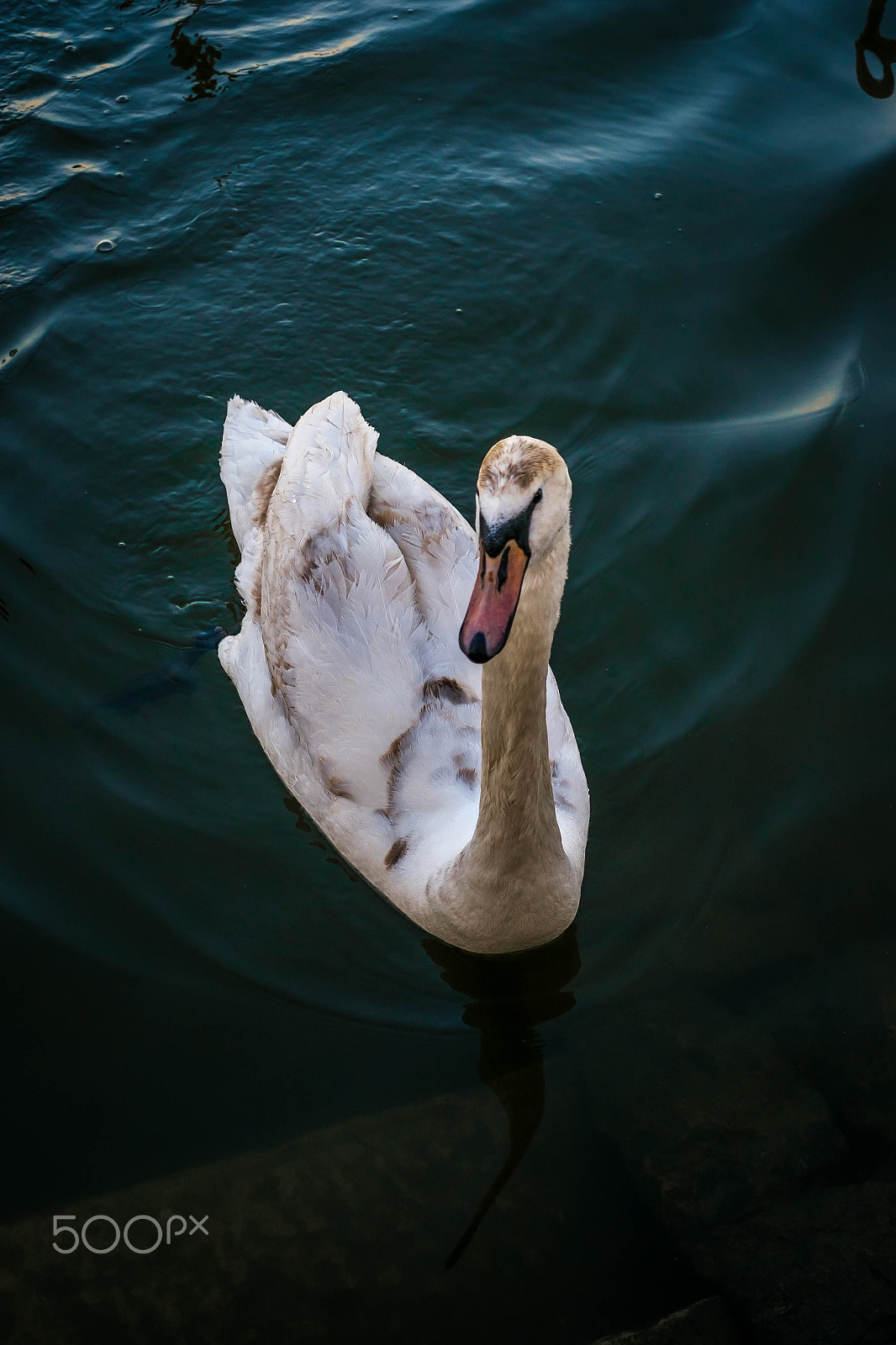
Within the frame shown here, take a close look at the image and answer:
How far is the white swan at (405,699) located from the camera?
4.20m

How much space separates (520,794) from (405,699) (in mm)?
1076

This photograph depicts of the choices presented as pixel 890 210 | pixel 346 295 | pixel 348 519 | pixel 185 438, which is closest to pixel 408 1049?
pixel 348 519

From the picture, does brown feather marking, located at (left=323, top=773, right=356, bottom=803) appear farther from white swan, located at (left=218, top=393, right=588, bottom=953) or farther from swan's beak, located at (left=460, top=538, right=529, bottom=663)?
swan's beak, located at (left=460, top=538, right=529, bottom=663)

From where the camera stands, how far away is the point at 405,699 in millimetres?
5121

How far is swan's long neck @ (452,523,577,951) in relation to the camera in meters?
3.83

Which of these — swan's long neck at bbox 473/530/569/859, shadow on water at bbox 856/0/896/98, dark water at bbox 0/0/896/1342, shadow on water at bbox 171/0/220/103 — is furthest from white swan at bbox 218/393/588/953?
shadow on water at bbox 856/0/896/98

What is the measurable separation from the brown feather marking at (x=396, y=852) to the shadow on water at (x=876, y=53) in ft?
28.4

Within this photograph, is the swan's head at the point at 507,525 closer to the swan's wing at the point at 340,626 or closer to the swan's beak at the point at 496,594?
the swan's beak at the point at 496,594

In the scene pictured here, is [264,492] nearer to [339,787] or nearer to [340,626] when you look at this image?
[340,626]

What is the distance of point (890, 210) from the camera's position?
905 centimetres

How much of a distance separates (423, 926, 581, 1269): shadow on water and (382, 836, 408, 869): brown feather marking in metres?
0.50

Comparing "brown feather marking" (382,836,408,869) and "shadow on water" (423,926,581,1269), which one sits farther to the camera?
"brown feather marking" (382,836,408,869)

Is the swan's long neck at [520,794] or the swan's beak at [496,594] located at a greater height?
Result: the swan's beak at [496,594]

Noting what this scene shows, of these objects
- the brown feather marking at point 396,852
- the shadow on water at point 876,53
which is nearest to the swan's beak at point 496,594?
the brown feather marking at point 396,852
